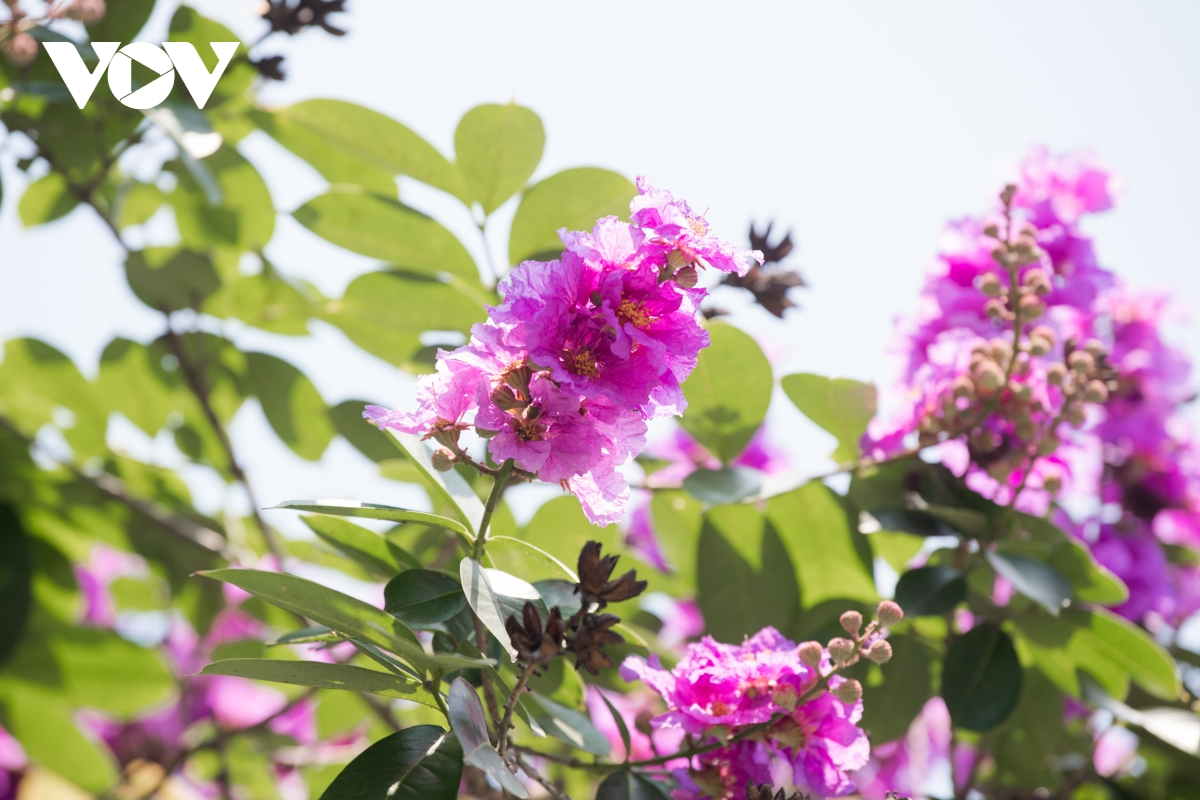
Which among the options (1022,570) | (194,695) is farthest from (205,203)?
(1022,570)

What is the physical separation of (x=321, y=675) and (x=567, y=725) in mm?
286

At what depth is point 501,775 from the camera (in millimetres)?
645

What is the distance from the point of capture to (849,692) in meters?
0.79

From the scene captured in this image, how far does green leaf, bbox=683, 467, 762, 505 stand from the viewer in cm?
117

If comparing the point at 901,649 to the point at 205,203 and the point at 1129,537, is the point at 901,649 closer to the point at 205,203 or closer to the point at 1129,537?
the point at 1129,537

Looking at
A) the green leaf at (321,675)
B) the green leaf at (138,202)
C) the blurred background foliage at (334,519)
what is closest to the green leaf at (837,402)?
the blurred background foliage at (334,519)

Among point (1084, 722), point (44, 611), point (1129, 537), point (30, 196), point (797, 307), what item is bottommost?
point (44, 611)

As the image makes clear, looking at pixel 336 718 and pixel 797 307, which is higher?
pixel 797 307

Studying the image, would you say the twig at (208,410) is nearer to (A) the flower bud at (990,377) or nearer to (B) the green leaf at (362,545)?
(B) the green leaf at (362,545)

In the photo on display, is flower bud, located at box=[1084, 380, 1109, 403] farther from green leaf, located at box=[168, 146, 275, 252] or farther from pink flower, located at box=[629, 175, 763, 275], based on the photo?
green leaf, located at box=[168, 146, 275, 252]

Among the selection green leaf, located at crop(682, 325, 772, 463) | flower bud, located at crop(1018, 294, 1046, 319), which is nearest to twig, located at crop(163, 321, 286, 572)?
green leaf, located at crop(682, 325, 772, 463)

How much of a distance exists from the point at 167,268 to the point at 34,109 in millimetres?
331

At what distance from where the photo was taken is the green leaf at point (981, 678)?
1.14m

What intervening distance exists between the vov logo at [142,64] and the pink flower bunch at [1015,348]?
1127mm
